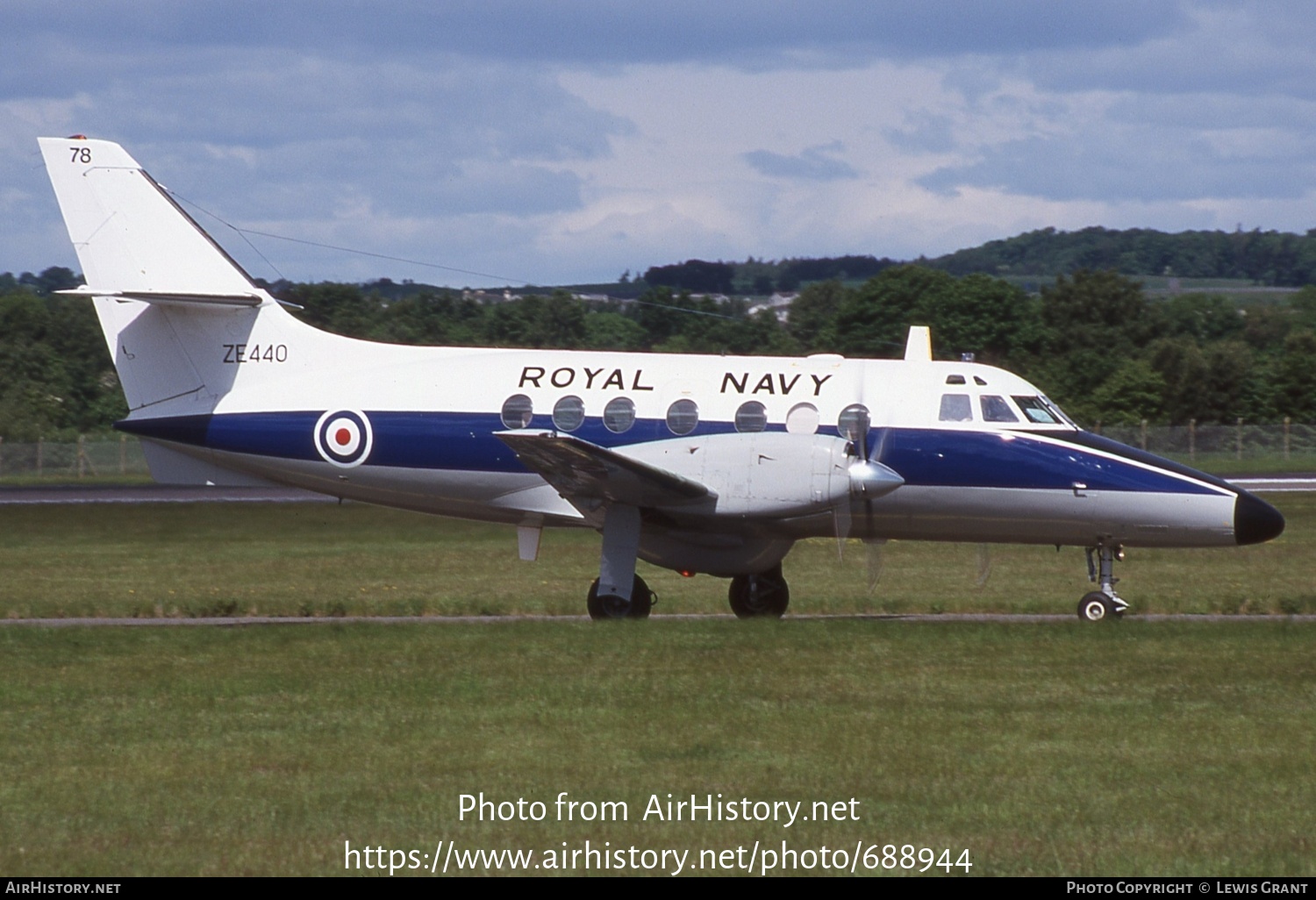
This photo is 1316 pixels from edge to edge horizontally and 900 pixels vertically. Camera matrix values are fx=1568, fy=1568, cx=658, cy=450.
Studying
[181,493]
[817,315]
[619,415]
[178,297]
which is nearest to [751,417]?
[619,415]

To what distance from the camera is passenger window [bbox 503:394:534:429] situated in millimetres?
19062

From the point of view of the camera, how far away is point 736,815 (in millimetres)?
9789

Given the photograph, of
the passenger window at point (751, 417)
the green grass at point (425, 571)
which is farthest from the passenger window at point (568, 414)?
the green grass at point (425, 571)

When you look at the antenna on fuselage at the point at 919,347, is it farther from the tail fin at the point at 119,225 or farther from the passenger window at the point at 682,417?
the tail fin at the point at 119,225

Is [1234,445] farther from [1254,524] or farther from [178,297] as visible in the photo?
[178,297]

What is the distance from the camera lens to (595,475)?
17.5 metres

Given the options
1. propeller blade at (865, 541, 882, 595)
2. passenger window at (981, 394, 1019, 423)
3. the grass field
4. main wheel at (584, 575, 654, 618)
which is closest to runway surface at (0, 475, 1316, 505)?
the grass field

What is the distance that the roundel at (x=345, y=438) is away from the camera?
19562mm

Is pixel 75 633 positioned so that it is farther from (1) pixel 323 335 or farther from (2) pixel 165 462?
(1) pixel 323 335

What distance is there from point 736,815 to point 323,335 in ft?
40.3

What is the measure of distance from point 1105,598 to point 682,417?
17.6ft

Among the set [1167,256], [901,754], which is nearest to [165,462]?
[901,754]

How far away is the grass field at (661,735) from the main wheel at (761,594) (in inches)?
37.9

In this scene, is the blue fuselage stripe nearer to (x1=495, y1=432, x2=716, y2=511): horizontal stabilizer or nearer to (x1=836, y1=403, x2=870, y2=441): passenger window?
(x1=836, y1=403, x2=870, y2=441): passenger window
